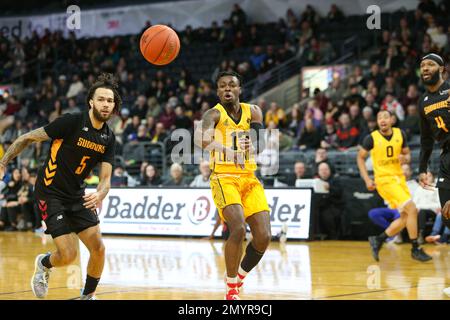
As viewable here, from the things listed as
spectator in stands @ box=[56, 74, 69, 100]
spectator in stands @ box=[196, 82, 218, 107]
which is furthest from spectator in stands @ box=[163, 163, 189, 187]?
spectator in stands @ box=[56, 74, 69, 100]

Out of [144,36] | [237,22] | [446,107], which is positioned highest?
[237,22]

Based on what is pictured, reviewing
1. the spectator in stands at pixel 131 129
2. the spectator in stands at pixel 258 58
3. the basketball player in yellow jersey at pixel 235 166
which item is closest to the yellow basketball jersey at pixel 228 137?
the basketball player in yellow jersey at pixel 235 166

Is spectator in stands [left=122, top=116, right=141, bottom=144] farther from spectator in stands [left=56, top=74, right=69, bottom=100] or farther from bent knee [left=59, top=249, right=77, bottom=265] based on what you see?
bent knee [left=59, top=249, right=77, bottom=265]

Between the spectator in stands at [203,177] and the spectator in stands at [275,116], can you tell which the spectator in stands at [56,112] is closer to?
Answer: the spectator in stands at [275,116]

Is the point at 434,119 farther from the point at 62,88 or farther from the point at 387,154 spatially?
the point at 62,88

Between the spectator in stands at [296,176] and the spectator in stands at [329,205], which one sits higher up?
the spectator in stands at [296,176]

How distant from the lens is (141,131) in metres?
22.5

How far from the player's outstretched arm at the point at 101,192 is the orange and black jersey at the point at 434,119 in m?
3.57

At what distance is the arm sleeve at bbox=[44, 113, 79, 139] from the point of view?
7.89 meters

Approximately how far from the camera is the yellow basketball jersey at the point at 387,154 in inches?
522

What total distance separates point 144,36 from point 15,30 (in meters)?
26.4

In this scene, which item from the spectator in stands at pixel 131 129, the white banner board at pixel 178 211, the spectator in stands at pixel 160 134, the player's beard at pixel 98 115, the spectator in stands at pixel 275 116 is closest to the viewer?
the player's beard at pixel 98 115

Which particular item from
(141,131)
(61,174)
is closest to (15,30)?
(141,131)
